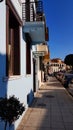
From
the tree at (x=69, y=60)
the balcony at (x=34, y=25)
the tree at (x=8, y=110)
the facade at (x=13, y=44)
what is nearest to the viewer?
the tree at (x=8, y=110)

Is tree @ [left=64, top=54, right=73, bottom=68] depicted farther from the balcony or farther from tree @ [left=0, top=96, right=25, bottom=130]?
tree @ [left=0, top=96, right=25, bottom=130]

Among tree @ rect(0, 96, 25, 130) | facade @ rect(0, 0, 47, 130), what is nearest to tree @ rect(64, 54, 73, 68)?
facade @ rect(0, 0, 47, 130)

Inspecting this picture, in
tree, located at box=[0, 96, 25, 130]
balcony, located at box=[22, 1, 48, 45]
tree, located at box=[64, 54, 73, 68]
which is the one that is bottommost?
tree, located at box=[0, 96, 25, 130]

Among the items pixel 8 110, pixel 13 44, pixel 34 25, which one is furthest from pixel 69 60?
pixel 8 110

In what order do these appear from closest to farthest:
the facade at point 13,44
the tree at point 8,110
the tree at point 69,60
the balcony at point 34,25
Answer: the tree at point 8,110
the facade at point 13,44
the tree at point 69,60
the balcony at point 34,25

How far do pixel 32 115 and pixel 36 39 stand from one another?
18.2 feet

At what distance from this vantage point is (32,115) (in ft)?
40.1

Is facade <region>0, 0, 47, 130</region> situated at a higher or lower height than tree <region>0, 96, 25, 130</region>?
higher

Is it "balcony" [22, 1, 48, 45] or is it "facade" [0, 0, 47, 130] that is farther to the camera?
"balcony" [22, 1, 48, 45]

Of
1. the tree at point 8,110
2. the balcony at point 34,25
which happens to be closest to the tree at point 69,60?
the balcony at point 34,25

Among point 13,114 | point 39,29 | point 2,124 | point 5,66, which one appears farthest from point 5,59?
point 39,29

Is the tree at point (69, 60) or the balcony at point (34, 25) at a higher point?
the balcony at point (34, 25)

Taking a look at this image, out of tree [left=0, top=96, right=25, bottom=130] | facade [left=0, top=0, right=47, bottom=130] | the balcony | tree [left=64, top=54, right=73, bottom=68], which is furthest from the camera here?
the balcony

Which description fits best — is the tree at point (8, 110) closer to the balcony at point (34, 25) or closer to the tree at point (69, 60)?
the tree at point (69, 60)
